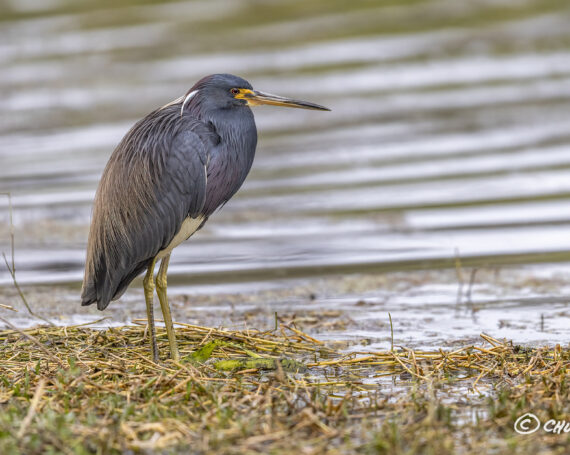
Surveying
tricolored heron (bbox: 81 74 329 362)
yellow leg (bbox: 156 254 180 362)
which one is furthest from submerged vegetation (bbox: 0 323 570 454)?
tricolored heron (bbox: 81 74 329 362)

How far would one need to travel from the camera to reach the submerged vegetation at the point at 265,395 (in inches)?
177

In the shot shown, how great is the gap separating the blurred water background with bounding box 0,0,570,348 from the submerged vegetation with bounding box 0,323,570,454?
1330 mm

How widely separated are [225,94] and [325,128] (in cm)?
780

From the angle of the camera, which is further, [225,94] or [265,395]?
Answer: [225,94]

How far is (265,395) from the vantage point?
503 cm

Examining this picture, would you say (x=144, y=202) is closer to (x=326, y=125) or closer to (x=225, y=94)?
(x=225, y=94)

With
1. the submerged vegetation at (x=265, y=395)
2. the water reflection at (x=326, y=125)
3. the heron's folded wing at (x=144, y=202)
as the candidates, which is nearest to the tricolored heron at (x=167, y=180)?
the heron's folded wing at (x=144, y=202)

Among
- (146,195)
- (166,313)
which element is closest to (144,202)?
(146,195)

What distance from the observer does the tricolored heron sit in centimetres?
594

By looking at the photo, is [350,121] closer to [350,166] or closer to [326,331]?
[350,166]

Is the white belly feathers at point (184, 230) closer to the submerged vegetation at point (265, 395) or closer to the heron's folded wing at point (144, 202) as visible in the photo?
the heron's folded wing at point (144, 202)

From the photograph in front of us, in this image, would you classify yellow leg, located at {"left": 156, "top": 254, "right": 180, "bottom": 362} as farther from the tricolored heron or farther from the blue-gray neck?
the blue-gray neck

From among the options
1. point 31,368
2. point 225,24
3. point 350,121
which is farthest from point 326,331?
point 225,24

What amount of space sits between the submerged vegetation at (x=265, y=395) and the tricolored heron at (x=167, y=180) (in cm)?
40
